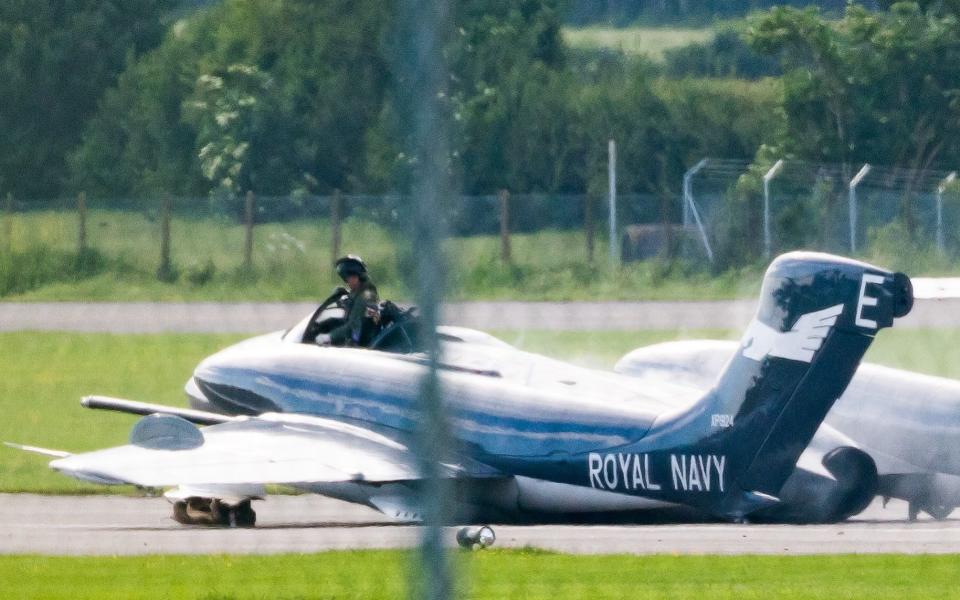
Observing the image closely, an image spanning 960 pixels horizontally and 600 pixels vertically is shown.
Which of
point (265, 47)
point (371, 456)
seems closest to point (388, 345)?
point (371, 456)

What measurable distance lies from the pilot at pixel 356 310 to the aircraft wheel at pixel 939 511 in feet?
12.5

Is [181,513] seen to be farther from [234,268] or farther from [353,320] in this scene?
[234,268]

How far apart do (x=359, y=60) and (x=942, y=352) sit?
20.6m

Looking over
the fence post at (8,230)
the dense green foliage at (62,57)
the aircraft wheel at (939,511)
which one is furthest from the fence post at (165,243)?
the aircraft wheel at (939,511)

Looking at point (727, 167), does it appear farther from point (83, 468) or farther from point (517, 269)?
point (83, 468)

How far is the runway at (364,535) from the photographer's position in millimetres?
10641

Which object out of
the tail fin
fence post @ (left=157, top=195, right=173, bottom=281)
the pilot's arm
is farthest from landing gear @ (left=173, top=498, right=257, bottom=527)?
fence post @ (left=157, top=195, right=173, bottom=281)

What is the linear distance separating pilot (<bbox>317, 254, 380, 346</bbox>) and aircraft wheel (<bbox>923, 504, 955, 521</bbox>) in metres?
3.80

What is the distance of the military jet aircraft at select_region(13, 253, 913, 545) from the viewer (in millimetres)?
10789

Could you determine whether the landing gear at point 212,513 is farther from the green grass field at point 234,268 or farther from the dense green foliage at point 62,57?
the green grass field at point 234,268

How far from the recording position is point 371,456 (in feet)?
36.7

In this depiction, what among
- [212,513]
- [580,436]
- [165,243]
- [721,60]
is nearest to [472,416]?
[580,436]

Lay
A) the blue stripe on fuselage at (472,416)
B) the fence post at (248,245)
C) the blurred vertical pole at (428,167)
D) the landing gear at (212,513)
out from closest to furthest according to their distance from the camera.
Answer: the blurred vertical pole at (428,167) → the blue stripe on fuselage at (472,416) → the landing gear at (212,513) → the fence post at (248,245)

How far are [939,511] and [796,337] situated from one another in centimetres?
196
